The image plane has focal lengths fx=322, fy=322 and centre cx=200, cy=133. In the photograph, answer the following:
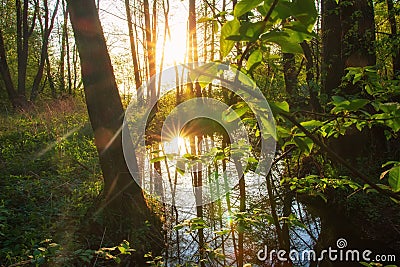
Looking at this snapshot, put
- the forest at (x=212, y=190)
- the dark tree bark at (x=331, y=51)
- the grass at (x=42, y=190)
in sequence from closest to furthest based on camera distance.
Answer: the forest at (x=212, y=190) < the grass at (x=42, y=190) < the dark tree bark at (x=331, y=51)

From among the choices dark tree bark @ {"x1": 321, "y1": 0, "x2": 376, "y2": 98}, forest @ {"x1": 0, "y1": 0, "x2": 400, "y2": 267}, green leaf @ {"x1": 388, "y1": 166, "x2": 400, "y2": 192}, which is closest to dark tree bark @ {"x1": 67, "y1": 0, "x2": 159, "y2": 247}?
forest @ {"x1": 0, "y1": 0, "x2": 400, "y2": 267}

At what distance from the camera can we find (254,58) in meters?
0.70

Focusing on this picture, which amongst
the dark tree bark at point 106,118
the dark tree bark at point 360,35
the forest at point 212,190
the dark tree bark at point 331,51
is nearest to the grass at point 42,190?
the forest at point 212,190

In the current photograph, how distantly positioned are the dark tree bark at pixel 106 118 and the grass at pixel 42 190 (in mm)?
498

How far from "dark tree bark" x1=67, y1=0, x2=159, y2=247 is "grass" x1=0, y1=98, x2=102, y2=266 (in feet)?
1.63

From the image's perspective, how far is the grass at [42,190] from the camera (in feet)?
10.1

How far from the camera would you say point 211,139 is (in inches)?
431

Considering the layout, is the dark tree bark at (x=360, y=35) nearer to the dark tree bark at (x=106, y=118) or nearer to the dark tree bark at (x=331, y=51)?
the dark tree bark at (x=331, y=51)

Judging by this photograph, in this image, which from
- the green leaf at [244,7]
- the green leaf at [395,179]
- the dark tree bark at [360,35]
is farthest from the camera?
the dark tree bark at [360,35]

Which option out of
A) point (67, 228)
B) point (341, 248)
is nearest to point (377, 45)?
point (341, 248)

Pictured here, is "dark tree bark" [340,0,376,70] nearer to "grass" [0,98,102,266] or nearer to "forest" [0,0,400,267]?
"forest" [0,0,400,267]

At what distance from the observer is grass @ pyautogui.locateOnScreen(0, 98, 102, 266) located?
3070 mm

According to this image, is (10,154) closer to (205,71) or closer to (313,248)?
(313,248)

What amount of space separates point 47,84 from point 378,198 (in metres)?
20.3
